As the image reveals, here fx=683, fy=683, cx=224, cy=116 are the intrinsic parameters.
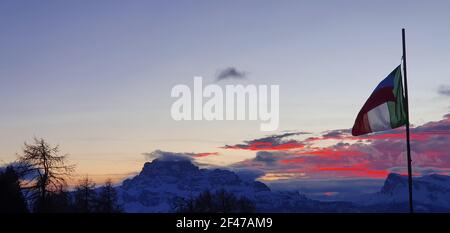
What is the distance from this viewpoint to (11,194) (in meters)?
72.4

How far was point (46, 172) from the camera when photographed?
2744 inches

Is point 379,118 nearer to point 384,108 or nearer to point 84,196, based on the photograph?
point 384,108

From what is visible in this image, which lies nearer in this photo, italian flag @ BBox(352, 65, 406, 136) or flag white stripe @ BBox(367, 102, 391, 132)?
italian flag @ BBox(352, 65, 406, 136)

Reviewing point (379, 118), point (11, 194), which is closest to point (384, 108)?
point (379, 118)

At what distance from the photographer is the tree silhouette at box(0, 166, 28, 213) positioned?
232 feet

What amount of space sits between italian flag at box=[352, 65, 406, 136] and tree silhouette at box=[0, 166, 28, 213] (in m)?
47.3

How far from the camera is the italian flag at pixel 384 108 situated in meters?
31.4

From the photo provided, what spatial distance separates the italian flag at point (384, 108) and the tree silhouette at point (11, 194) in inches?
1863

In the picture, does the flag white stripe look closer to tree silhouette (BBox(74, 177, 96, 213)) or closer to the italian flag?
the italian flag

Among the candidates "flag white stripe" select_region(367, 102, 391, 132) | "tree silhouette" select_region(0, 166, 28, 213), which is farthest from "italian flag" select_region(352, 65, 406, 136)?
"tree silhouette" select_region(0, 166, 28, 213)

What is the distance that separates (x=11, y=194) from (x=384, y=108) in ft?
168

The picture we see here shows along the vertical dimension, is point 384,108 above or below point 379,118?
above
